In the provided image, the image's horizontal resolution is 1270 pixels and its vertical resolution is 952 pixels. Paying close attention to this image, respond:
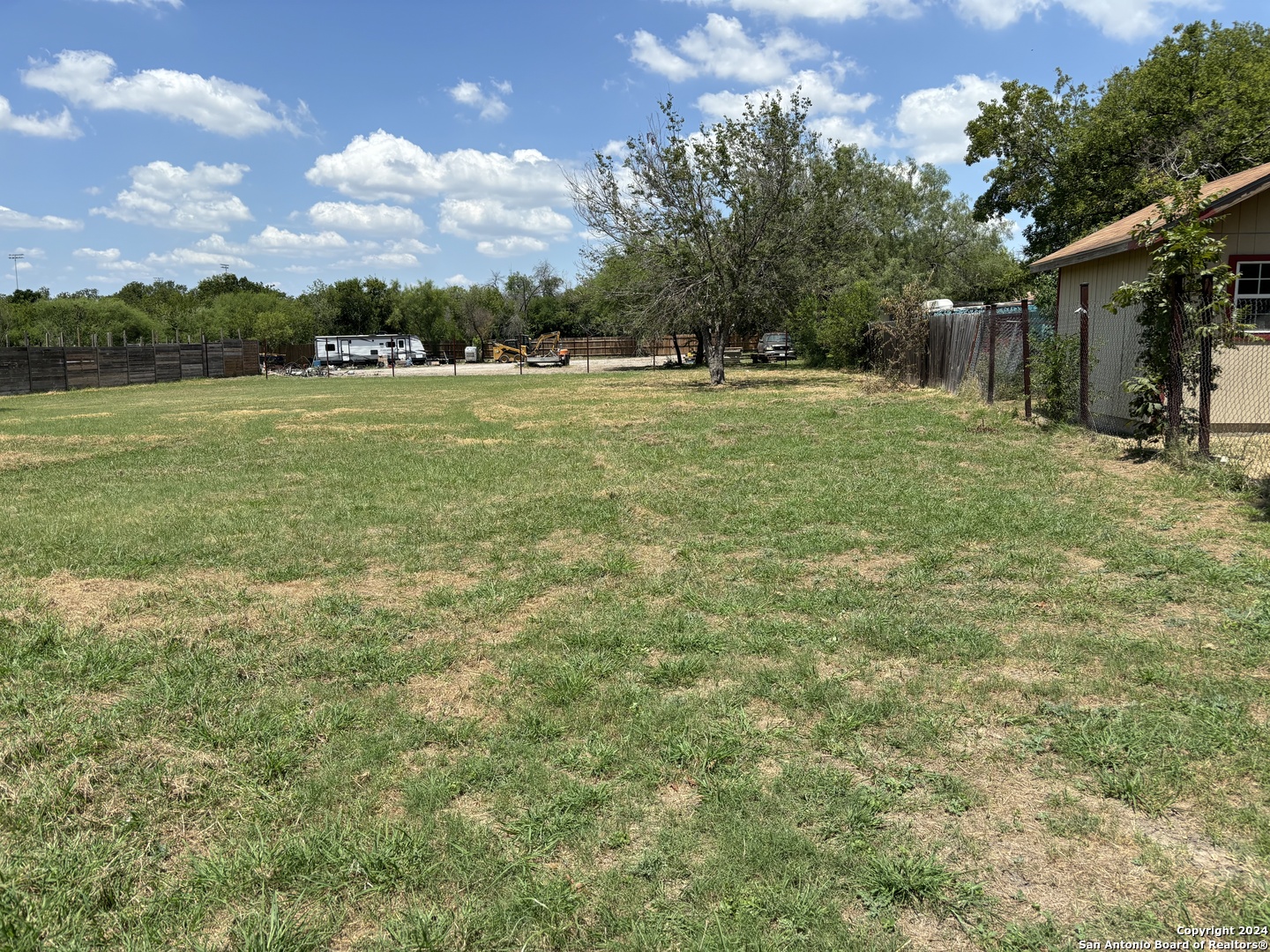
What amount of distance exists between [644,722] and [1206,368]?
27.2ft

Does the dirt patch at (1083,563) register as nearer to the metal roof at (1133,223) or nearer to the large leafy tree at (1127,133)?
the metal roof at (1133,223)

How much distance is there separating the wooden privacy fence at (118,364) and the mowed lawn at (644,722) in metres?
31.0

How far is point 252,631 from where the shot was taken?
5012mm

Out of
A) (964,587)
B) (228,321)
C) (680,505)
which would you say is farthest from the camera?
(228,321)

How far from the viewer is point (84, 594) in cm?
572

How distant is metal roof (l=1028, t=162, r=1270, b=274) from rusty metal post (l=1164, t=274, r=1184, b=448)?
155 centimetres

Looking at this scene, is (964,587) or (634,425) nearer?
(964,587)

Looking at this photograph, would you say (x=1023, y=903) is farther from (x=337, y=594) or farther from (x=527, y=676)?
(x=337, y=594)

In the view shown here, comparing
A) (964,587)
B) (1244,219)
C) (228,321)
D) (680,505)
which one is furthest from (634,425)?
(228,321)

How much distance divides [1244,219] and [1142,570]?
344 inches

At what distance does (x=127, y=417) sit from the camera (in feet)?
66.2

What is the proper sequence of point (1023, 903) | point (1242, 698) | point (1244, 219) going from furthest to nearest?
point (1244, 219) → point (1242, 698) → point (1023, 903)

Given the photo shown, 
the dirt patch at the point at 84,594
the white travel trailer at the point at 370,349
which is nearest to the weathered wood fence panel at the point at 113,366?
the white travel trailer at the point at 370,349

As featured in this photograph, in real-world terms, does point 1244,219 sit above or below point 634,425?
above
